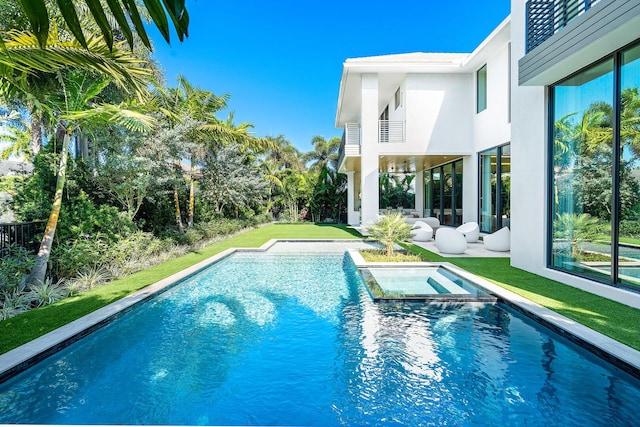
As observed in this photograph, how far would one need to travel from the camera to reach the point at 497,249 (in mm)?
11844

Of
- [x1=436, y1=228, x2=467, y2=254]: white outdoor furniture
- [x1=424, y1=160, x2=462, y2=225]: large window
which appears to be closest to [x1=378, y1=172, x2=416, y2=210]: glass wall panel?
[x1=424, y1=160, x2=462, y2=225]: large window

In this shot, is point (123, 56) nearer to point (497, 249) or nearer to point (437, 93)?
point (497, 249)

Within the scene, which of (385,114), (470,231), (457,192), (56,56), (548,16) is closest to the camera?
(56,56)

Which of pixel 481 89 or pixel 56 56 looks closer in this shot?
pixel 56 56

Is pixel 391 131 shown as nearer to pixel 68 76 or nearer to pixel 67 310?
pixel 68 76

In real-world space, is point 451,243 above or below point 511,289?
above

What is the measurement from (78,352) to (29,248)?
4995mm

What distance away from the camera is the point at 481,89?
15727mm

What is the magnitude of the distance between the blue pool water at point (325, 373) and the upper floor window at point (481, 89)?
39.2ft

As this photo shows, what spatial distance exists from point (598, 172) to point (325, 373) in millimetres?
6405

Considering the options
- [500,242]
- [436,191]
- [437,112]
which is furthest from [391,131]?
[500,242]

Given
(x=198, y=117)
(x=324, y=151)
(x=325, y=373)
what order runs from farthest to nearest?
(x=324, y=151) → (x=198, y=117) → (x=325, y=373)

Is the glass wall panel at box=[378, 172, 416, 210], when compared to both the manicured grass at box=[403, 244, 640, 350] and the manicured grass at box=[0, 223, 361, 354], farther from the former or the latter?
the manicured grass at box=[0, 223, 361, 354]

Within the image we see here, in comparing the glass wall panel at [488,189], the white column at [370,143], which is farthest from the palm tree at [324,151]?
the glass wall panel at [488,189]
